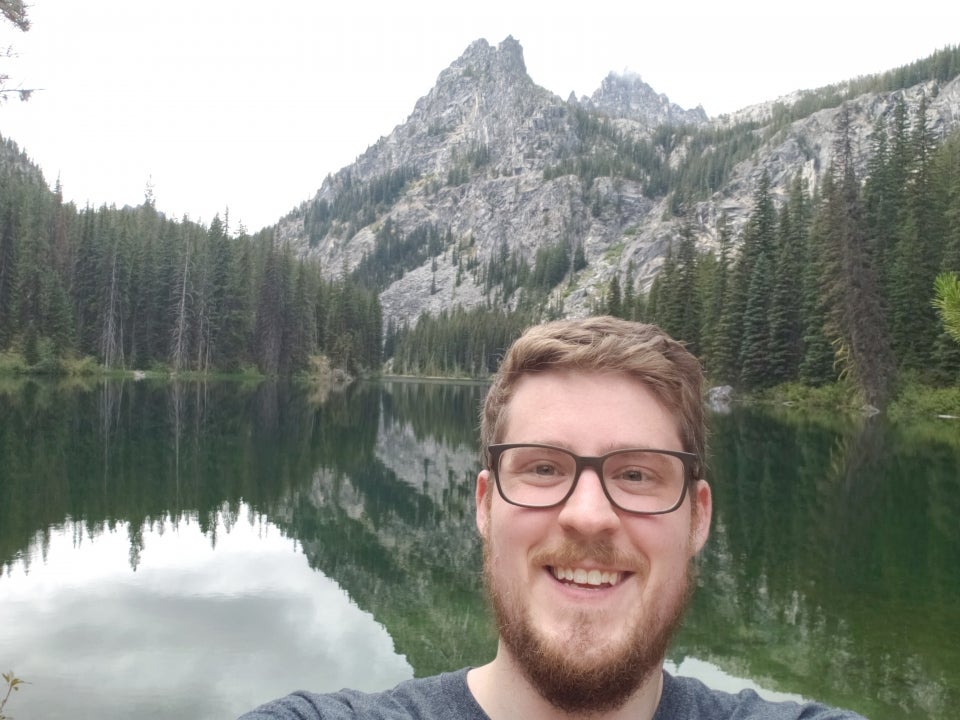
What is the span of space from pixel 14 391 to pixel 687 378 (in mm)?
48231

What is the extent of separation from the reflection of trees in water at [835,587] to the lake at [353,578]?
0.13 ft

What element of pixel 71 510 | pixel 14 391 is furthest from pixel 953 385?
pixel 14 391

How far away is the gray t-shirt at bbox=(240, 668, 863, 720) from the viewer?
6.72 ft

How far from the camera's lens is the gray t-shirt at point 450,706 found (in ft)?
6.72

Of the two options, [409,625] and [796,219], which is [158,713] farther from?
[796,219]

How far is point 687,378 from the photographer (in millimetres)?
2295

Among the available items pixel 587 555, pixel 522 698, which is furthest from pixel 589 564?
pixel 522 698

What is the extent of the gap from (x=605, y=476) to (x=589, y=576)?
→ 30 cm

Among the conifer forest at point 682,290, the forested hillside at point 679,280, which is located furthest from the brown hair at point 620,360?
the conifer forest at point 682,290

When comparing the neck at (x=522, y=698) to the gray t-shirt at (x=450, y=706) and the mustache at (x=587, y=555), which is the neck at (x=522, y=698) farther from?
the mustache at (x=587, y=555)

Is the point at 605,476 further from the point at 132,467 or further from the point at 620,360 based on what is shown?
the point at 132,467

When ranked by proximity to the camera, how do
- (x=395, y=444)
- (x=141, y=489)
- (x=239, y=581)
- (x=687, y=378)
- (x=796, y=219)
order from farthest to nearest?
(x=796, y=219) → (x=395, y=444) → (x=141, y=489) → (x=239, y=581) → (x=687, y=378)

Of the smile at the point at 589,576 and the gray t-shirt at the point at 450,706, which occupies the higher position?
the smile at the point at 589,576

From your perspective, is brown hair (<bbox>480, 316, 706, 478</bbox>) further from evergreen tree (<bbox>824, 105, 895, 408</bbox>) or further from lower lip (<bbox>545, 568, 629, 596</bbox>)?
evergreen tree (<bbox>824, 105, 895, 408</bbox>)
